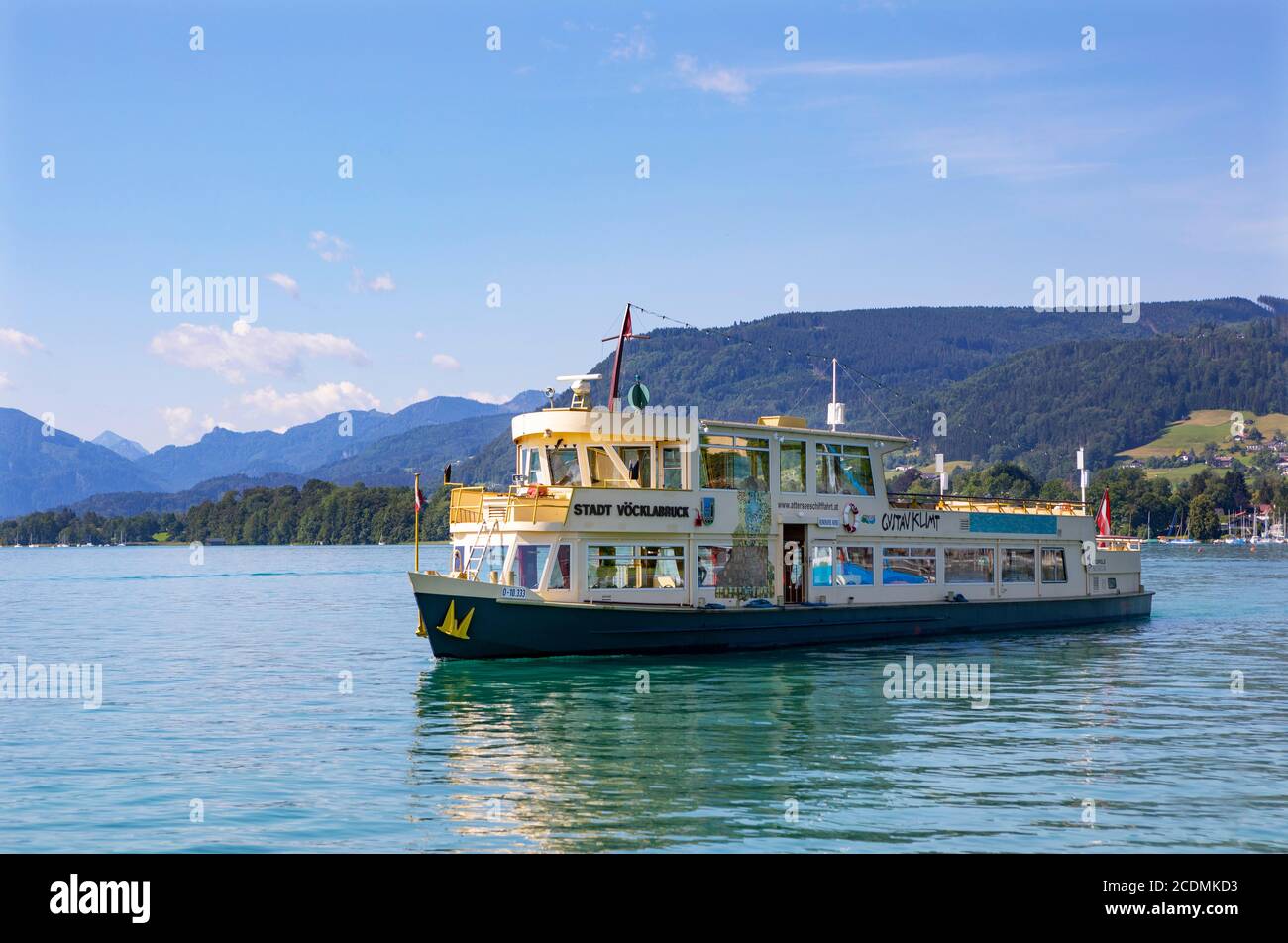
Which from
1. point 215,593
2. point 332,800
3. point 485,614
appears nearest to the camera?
point 332,800

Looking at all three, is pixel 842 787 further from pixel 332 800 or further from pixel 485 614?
pixel 485 614

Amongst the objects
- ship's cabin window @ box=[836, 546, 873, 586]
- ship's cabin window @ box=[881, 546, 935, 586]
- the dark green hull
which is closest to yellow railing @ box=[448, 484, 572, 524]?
the dark green hull

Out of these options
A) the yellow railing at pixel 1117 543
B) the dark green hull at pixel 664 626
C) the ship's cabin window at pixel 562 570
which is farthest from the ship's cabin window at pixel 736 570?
the yellow railing at pixel 1117 543

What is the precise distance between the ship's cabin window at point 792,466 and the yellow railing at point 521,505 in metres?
6.09

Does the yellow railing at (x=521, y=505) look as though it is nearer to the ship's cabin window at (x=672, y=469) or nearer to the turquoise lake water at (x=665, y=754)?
the ship's cabin window at (x=672, y=469)

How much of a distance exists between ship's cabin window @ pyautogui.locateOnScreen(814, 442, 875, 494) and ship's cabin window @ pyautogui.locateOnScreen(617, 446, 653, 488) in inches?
191

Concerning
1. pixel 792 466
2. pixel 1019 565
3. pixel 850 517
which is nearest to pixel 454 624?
pixel 792 466

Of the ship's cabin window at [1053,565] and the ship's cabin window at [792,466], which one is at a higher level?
the ship's cabin window at [792,466]

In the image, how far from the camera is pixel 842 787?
1614cm

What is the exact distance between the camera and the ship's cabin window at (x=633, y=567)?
28.2 metres

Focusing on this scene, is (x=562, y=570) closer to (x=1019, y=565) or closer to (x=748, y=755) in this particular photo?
(x=748, y=755)
